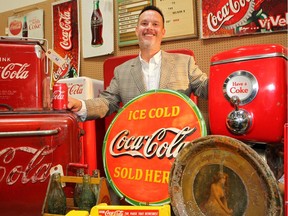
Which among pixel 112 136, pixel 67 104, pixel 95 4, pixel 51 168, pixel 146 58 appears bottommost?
pixel 51 168

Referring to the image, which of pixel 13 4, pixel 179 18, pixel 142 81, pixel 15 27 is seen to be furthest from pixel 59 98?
pixel 13 4

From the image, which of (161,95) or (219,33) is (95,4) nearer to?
(219,33)

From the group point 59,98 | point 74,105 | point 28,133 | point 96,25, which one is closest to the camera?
point 28,133

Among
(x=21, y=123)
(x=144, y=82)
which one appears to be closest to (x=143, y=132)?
(x=21, y=123)

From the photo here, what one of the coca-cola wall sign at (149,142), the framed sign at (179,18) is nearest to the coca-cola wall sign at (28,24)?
the framed sign at (179,18)

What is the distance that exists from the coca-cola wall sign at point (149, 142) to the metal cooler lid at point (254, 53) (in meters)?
0.26

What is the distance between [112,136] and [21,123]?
416mm

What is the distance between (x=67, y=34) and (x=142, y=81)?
1.60m

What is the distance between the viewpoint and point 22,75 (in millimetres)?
1746

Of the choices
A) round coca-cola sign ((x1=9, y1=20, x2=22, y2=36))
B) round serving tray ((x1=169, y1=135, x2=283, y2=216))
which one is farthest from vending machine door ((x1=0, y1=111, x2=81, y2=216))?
round coca-cola sign ((x1=9, y1=20, x2=22, y2=36))

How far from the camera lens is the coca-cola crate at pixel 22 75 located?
1726 millimetres

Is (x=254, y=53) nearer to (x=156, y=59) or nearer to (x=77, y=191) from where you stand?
(x=77, y=191)

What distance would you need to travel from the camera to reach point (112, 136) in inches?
59.7

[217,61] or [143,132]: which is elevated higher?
[217,61]
